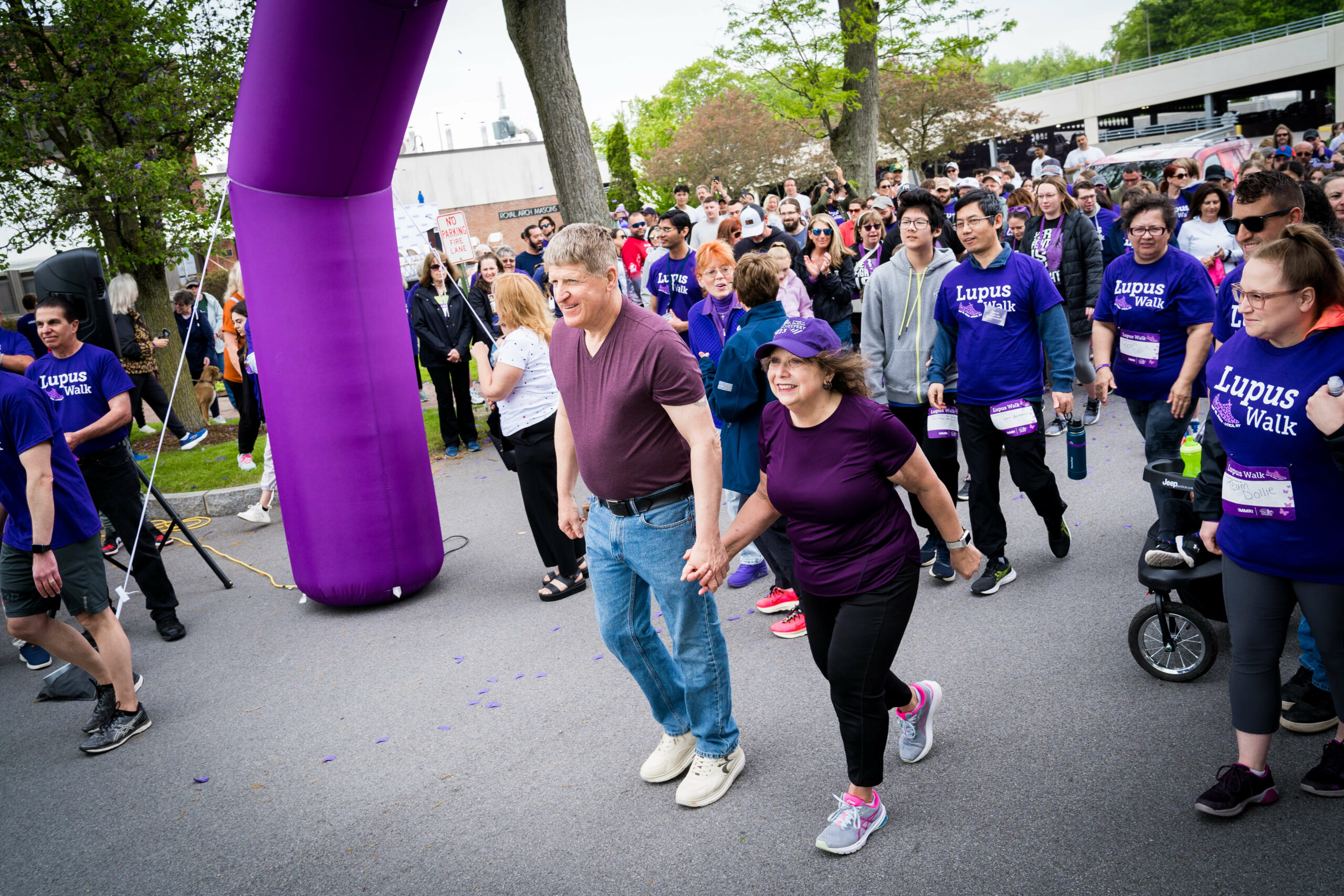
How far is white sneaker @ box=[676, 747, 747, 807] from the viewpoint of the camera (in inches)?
149

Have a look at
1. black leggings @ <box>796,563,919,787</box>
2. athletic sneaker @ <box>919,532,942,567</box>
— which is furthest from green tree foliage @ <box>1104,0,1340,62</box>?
black leggings @ <box>796,563,919,787</box>

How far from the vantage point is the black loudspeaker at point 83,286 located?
6680 mm

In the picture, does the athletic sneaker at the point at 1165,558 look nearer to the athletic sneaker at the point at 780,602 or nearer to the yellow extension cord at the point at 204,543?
the athletic sneaker at the point at 780,602

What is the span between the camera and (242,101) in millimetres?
5352

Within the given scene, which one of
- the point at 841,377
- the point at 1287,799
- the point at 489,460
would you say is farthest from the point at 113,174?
the point at 1287,799

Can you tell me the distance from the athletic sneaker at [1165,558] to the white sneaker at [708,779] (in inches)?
74.4

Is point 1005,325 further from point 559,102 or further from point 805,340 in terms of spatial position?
point 559,102

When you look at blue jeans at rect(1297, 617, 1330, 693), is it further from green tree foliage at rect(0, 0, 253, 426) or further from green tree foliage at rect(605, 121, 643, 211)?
green tree foliage at rect(605, 121, 643, 211)

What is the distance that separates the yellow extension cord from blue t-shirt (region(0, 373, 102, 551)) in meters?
2.03

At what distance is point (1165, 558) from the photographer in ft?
13.4

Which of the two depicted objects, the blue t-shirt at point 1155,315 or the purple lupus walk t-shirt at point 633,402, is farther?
the blue t-shirt at point 1155,315

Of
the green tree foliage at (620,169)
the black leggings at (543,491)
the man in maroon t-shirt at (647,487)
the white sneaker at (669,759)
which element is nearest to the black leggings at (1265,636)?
the man in maroon t-shirt at (647,487)

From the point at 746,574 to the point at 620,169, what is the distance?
35065mm

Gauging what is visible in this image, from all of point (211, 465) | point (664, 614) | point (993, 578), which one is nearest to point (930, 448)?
point (993, 578)
